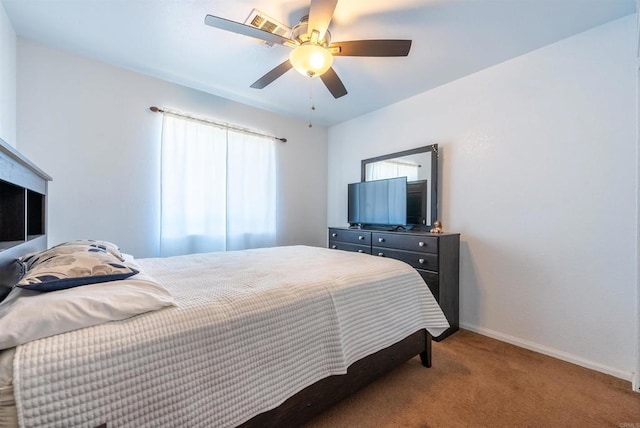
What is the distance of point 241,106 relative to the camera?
11.2ft

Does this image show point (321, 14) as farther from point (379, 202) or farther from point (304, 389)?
point (379, 202)

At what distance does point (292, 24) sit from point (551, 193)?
2.46 m

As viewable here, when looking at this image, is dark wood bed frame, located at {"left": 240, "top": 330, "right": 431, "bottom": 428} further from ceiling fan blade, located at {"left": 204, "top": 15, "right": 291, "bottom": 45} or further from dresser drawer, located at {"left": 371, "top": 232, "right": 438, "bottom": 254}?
ceiling fan blade, located at {"left": 204, "top": 15, "right": 291, "bottom": 45}

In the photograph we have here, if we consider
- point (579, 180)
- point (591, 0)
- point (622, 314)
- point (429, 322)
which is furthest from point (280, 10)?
point (622, 314)

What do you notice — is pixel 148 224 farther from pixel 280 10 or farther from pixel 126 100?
pixel 280 10

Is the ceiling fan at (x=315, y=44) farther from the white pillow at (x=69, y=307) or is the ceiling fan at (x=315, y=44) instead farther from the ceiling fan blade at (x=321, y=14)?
the white pillow at (x=69, y=307)

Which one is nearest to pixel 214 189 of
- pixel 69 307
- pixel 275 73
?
pixel 275 73

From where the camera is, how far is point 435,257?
244cm

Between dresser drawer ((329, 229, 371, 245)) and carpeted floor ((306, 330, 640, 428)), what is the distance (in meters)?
1.38

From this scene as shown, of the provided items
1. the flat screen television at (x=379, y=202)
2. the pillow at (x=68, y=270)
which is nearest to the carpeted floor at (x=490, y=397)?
the pillow at (x=68, y=270)

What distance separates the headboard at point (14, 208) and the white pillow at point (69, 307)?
0.38m

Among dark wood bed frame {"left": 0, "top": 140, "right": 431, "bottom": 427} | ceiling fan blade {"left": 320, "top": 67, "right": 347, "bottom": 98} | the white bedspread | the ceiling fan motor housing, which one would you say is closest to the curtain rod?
dark wood bed frame {"left": 0, "top": 140, "right": 431, "bottom": 427}

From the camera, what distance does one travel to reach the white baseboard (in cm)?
181

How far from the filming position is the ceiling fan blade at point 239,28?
1583mm
